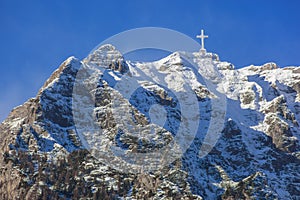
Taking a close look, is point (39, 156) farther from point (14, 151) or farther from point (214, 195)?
point (214, 195)

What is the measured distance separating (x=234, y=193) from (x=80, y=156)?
40397 mm

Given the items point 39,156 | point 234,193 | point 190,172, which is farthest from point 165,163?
point 39,156

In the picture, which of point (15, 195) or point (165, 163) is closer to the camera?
point (15, 195)

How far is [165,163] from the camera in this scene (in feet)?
652

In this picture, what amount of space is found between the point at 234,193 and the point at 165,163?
19284 millimetres

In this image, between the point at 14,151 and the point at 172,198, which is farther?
the point at 14,151

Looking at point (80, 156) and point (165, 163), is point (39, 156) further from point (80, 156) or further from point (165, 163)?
point (165, 163)

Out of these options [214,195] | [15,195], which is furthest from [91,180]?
[214,195]

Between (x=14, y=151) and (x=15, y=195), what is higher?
(x=14, y=151)

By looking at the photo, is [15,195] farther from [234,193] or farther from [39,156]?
[234,193]

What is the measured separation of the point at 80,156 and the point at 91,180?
10120 millimetres

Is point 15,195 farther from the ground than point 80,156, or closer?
closer

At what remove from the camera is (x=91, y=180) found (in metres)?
191

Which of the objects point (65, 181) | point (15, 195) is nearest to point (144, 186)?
point (65, 181)
